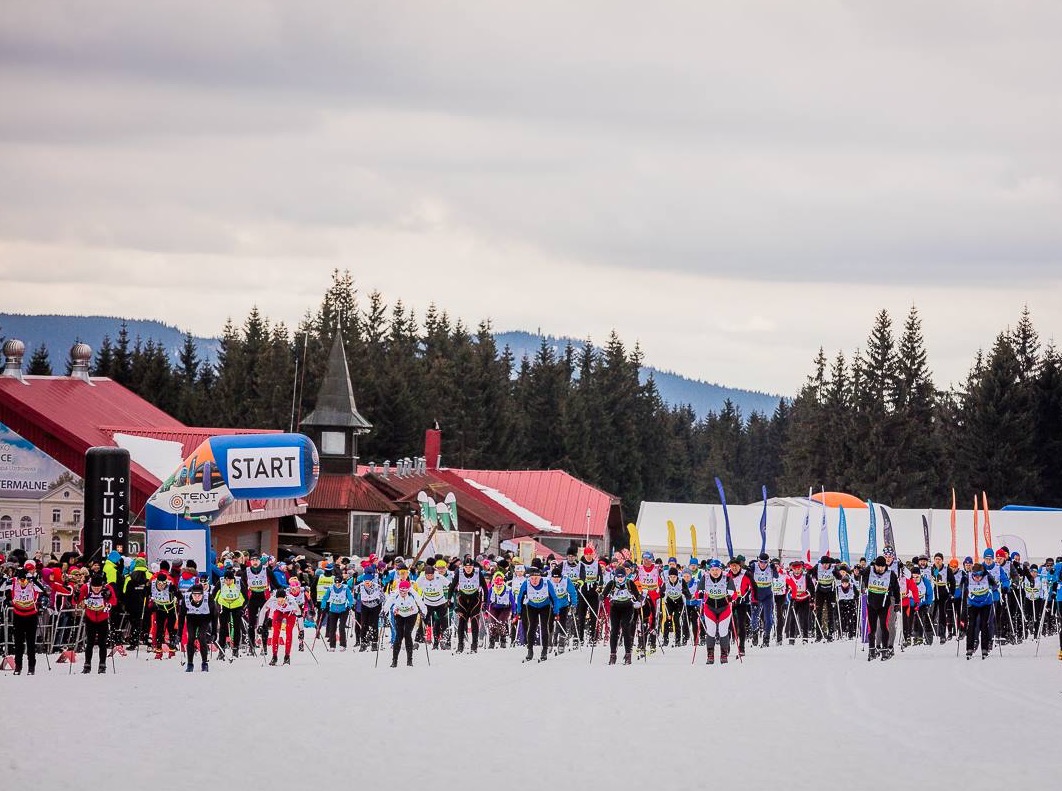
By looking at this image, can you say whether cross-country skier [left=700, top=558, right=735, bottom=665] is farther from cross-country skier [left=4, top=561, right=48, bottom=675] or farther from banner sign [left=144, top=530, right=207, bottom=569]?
banner sign [left=144, top=530, right=207, bottom=569]

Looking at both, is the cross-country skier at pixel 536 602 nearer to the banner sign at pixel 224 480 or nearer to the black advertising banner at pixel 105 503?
the banner sign at pixel 224 480

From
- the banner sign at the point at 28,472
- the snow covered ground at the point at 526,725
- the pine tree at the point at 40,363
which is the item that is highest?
the pine tree at the point at 40,363

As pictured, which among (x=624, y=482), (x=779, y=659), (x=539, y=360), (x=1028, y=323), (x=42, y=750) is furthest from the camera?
(x=539, y=360)

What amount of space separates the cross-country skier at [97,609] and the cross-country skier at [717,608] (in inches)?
402

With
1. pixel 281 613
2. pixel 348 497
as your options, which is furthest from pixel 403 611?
pixel 348 497

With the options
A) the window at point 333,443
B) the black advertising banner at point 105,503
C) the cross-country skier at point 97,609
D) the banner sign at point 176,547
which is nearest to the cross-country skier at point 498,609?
the banner sign at point 176,547

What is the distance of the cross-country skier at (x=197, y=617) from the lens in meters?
25.0

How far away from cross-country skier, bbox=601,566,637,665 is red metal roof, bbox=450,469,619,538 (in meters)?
44.4

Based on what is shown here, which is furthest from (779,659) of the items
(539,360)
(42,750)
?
(539,360)

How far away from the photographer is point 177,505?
34281mm

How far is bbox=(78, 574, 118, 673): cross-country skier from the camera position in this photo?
24.5 meters

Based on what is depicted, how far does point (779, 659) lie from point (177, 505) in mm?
13804

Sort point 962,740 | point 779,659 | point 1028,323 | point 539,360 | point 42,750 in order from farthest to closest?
1. point 539,360
2. point 1028,323
3. point 779,659
4. point 962,740
5. point 42,750

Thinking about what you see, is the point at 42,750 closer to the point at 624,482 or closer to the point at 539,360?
the point at 624,482
